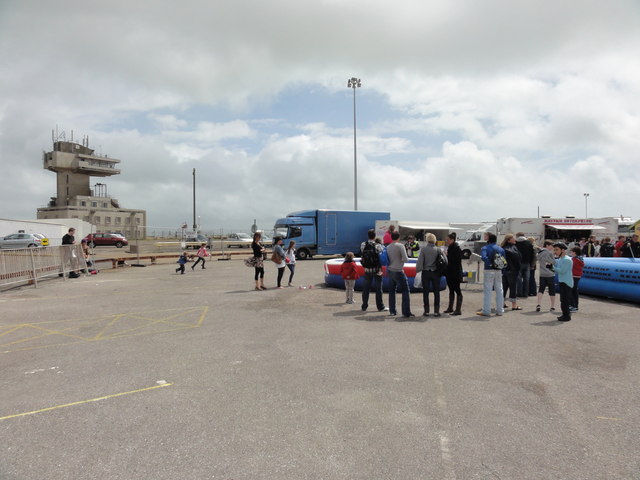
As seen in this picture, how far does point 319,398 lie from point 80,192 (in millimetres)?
86093

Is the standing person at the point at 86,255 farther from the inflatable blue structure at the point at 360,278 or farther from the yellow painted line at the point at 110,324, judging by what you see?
the inflatable blue structure at the point at 360,278

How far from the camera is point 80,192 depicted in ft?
251

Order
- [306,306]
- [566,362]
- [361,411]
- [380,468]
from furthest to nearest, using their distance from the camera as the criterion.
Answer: [306,306]
[566,362]
[361,411]
[380,468]

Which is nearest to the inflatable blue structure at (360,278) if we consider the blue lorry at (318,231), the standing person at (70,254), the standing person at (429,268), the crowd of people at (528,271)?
the crowd of people at (528,271)

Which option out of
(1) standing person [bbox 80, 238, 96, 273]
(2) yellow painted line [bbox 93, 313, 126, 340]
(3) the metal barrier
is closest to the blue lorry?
(1) standing person [bbox 80, 238, 96, 273]

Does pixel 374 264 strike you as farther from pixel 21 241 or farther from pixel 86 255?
pixel 21 241

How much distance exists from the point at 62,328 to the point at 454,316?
7841 millimetres

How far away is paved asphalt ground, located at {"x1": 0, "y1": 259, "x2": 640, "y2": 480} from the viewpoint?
3.06 m

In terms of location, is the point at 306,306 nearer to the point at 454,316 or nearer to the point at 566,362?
the point at 454,316

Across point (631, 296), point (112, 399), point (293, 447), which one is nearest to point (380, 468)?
point (293, 447)

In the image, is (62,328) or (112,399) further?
(62,328)

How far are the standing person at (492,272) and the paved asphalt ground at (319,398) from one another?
56 centimetres

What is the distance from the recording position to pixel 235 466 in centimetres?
300

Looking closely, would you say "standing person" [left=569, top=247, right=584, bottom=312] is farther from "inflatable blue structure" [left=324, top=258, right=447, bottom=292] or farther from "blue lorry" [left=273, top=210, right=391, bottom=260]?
"blue lorry" [left=273, top=210, right=391, bottom=260]
